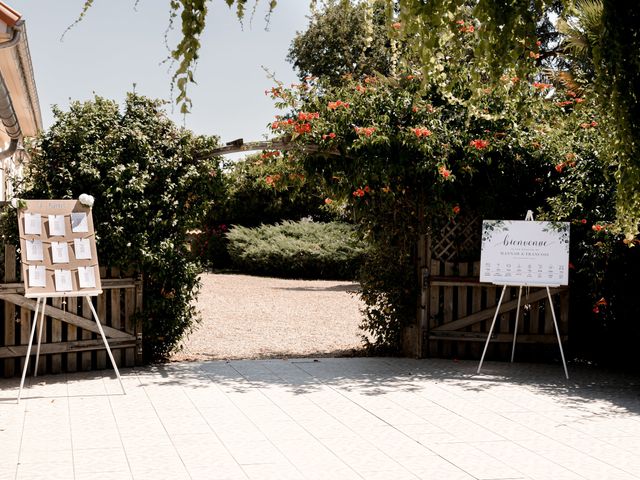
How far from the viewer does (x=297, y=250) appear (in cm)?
2238

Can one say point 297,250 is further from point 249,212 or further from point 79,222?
point 79,222

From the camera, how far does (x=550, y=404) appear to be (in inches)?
280

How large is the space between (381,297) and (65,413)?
15.0ft

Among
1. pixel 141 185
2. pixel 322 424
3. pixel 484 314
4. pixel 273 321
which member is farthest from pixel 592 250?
pixel 273 321

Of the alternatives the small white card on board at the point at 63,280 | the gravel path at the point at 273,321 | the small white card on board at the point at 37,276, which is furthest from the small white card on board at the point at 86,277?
the gravel path at the point at 273,321

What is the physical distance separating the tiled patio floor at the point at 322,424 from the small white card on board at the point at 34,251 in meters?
1.27

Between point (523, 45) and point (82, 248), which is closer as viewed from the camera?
point (523, 45)

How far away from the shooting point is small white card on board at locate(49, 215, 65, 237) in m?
7.44

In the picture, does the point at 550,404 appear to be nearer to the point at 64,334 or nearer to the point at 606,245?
the point at 606,245

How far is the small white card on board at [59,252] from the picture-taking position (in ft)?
23.9

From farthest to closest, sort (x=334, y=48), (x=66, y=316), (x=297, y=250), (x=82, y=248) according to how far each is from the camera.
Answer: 1. (x=334, y=48)
2. (x=297, y=250)
3. (x=66, y=316)
4. (x=82, y=248)

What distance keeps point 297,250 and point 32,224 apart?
596 inches

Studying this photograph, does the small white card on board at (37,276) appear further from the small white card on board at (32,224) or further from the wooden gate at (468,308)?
the wooden gate at (468,308)

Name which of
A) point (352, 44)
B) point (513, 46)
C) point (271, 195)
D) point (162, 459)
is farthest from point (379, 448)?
point (352, 44)
